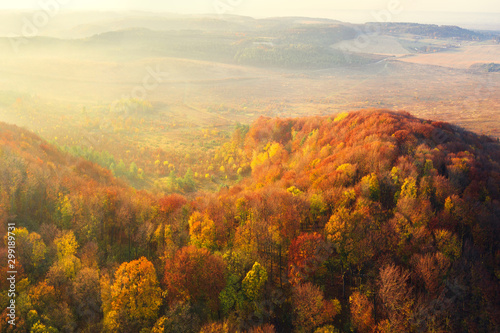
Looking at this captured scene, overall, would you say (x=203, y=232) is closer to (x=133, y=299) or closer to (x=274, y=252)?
(x=274, y=252)

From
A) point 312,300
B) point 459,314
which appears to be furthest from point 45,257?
point 459,314

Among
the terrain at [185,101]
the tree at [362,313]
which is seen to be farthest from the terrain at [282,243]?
the terrain at [185,101]

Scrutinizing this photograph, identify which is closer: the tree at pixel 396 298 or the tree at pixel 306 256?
the tree at pixel 396 298

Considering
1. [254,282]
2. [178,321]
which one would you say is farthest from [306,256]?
[178,321]

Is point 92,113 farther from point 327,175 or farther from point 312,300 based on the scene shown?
point 312,300

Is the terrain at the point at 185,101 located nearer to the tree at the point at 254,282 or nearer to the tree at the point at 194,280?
the tree at the point at 194,280

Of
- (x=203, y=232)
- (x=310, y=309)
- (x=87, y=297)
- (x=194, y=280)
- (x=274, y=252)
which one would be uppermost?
(x=203, y=232)
